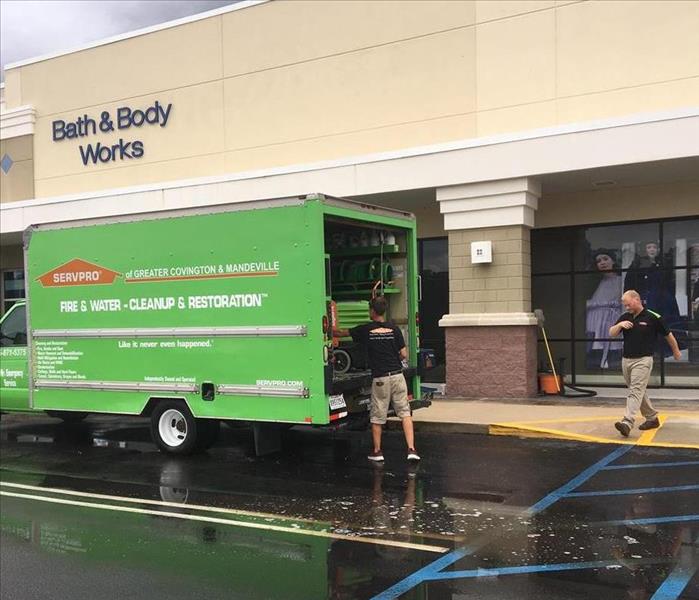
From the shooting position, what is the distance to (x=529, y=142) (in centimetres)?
1208

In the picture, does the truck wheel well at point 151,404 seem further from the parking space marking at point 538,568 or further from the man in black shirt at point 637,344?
the man in black shirt at point 637,344

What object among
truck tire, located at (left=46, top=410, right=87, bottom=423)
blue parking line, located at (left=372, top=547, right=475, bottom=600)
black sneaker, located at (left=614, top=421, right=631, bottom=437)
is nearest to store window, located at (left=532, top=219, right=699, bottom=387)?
black sneaker, located at (left=614, top=421, right=631, bottom=437)

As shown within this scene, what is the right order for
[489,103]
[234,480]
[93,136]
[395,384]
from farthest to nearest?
[93,136]
[489,103]
[395,384]
[234,480]

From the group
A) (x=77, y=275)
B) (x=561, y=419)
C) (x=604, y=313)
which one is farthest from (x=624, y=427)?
(x=77, y=275)

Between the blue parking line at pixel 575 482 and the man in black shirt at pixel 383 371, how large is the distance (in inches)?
72.3

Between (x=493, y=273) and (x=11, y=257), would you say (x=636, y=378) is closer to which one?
(x=493, y=273)

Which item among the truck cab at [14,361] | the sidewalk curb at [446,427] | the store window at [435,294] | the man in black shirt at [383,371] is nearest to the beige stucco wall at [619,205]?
the store window at [435,294]

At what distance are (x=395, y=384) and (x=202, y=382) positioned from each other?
7.79 ft

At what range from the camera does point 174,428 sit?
9227mm

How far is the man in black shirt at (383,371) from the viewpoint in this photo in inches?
318

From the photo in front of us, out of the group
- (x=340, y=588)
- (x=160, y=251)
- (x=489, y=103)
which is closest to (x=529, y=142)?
(x=489, y=103)

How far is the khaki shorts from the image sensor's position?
8.10m

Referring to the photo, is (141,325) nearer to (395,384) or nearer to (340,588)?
(395,384)

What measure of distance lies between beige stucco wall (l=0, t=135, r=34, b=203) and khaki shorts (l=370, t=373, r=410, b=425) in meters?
14.6
